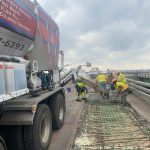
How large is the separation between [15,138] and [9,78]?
1.47 meters

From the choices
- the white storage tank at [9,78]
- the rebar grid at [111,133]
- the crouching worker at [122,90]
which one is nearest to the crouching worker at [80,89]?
the crouching worker at [122,90]

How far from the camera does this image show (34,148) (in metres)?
5.54

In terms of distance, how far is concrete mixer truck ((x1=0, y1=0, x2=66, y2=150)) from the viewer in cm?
468

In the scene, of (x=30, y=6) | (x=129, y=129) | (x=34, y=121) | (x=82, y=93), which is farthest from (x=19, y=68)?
(x=82, y=93)

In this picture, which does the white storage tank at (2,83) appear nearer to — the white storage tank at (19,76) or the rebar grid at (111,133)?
the white storage tank at (19,76)

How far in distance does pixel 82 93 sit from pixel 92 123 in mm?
6357

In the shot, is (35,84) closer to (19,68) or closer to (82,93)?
(19,68)

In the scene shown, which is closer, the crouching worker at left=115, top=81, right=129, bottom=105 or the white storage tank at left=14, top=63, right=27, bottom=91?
the white storage tank at left=14, top=63, right=27, bottom=91

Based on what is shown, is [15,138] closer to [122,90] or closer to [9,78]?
[9,78]

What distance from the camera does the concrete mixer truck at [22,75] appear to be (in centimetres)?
468

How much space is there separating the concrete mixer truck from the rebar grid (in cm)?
105

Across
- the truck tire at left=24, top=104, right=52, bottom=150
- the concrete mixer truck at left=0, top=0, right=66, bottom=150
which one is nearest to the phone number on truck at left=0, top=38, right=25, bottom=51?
the concrete mixer truck at left=0, top=0, right=66, bottom=150

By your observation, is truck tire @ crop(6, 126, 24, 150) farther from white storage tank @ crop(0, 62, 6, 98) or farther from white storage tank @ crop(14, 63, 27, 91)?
white storage tank @ crop(0, 62, 6, 98)

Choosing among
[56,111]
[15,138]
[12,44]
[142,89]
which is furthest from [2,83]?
[142,89]
